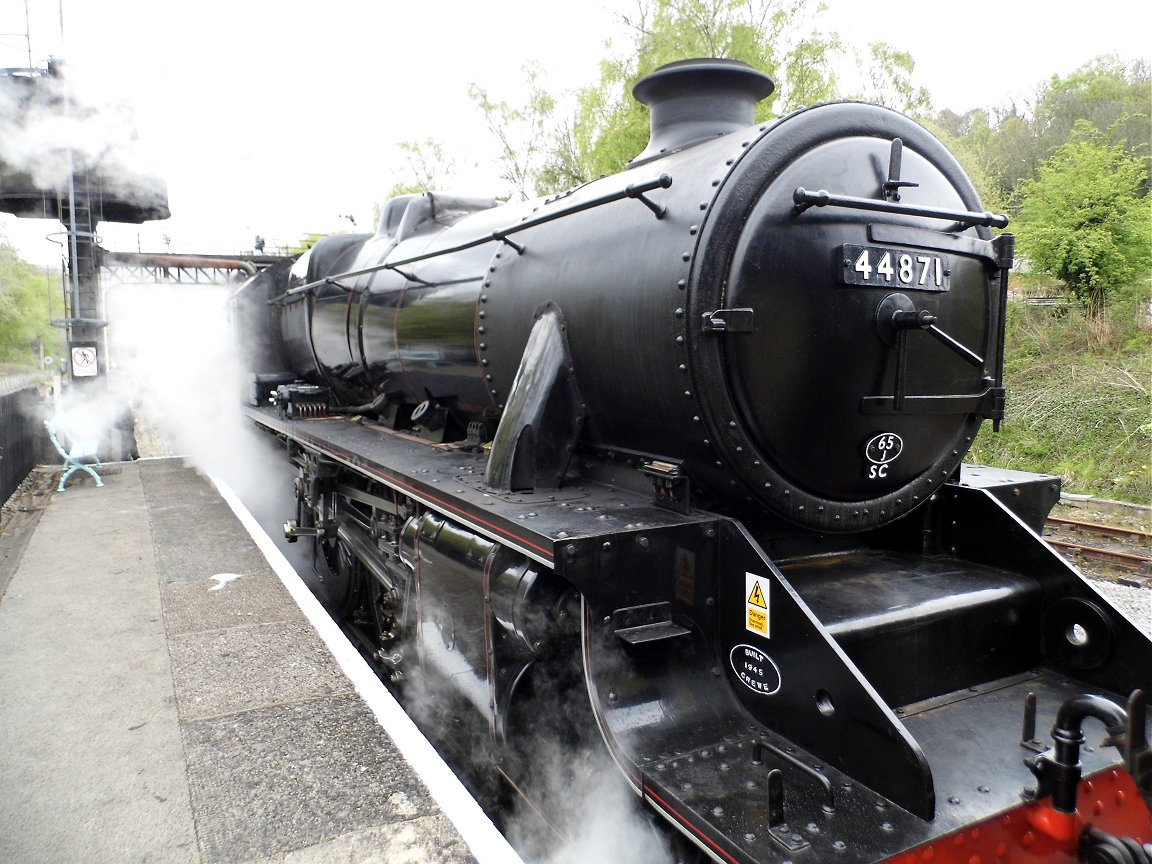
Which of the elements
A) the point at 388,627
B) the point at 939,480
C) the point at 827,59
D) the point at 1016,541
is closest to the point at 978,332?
the point at 939,480

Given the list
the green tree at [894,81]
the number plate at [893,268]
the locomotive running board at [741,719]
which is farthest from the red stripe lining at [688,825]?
the green tree at [894,81]

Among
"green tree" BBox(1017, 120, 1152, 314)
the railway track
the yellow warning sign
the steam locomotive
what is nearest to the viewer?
the steam locomotive

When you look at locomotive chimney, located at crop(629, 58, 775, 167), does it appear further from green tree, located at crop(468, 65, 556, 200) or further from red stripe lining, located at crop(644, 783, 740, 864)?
green tree, located at crop(468, 65, 556, 200)

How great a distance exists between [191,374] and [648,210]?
31.0 feet

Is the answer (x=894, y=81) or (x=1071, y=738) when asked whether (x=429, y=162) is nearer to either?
(x=894, y=81)

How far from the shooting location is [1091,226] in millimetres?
13953

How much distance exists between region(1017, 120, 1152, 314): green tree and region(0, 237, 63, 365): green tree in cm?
3032

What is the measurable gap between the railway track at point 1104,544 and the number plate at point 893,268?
4427 mm

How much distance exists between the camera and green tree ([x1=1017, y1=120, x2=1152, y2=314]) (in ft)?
44.7

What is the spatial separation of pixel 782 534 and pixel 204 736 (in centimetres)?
251

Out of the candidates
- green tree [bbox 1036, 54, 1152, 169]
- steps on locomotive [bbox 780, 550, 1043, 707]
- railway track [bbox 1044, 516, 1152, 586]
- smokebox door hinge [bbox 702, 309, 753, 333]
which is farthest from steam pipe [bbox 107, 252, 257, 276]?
green tree [bbox 1036, 54, 1152, 169]

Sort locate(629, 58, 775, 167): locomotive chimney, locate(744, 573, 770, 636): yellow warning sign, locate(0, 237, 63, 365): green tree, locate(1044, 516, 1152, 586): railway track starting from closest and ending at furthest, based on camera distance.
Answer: locate(744, 573, 770, 636): yellow warning sign → locate(629, 58, 775, 167): locomotive chimney → locate(1044, 516, 1152, 586): railway track → locate(0, 237, 63, 365): green tree

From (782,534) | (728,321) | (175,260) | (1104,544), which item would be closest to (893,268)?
(728,321)

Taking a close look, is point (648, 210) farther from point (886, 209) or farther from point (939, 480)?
point (939, 480)
